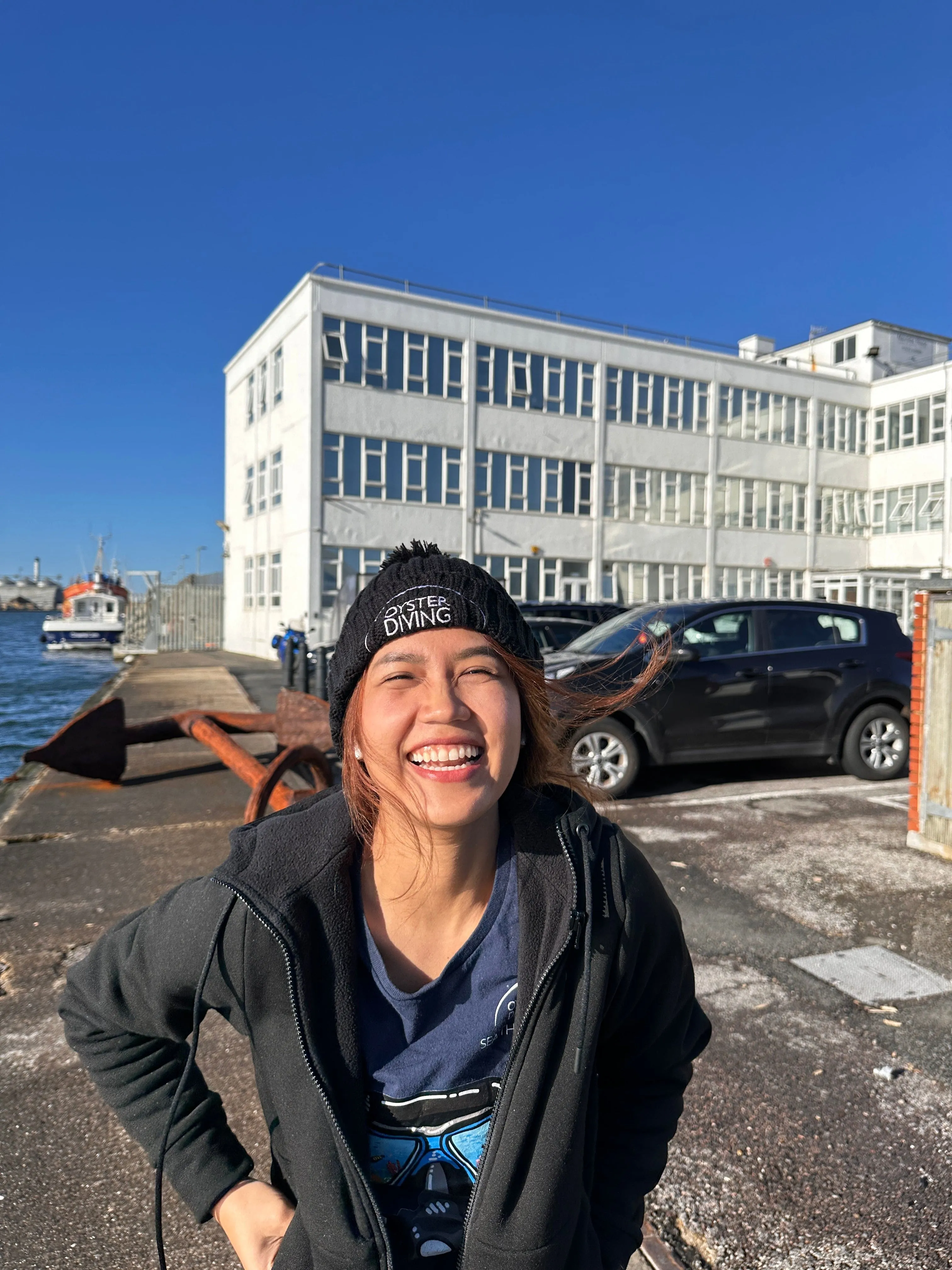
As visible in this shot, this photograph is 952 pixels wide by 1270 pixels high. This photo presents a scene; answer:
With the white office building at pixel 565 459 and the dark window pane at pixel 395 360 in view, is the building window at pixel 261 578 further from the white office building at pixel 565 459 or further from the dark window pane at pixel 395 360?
the dark window pane at pixel 395 360

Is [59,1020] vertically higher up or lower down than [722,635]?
lower down

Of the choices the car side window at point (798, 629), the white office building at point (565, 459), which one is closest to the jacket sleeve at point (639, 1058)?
the car side window at point (798, 629)

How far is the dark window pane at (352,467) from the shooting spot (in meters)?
29.5

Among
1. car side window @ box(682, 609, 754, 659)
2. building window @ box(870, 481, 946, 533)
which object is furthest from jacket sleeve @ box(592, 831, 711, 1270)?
building window @ box(870, 481, 946, 533)

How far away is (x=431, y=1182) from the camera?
145 centimetres

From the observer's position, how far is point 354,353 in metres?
29.4

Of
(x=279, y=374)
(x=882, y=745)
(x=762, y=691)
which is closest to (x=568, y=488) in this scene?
(x=279, y=374)

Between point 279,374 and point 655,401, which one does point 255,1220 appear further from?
point 655,401

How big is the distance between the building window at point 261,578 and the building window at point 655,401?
46.2 feet

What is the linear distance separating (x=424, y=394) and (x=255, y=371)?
794 centimetres

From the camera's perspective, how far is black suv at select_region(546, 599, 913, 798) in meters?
7.83

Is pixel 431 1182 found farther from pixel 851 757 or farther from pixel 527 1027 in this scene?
pixel 851 757

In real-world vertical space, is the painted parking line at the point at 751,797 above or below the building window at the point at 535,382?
below

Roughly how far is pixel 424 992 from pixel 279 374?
108ft
